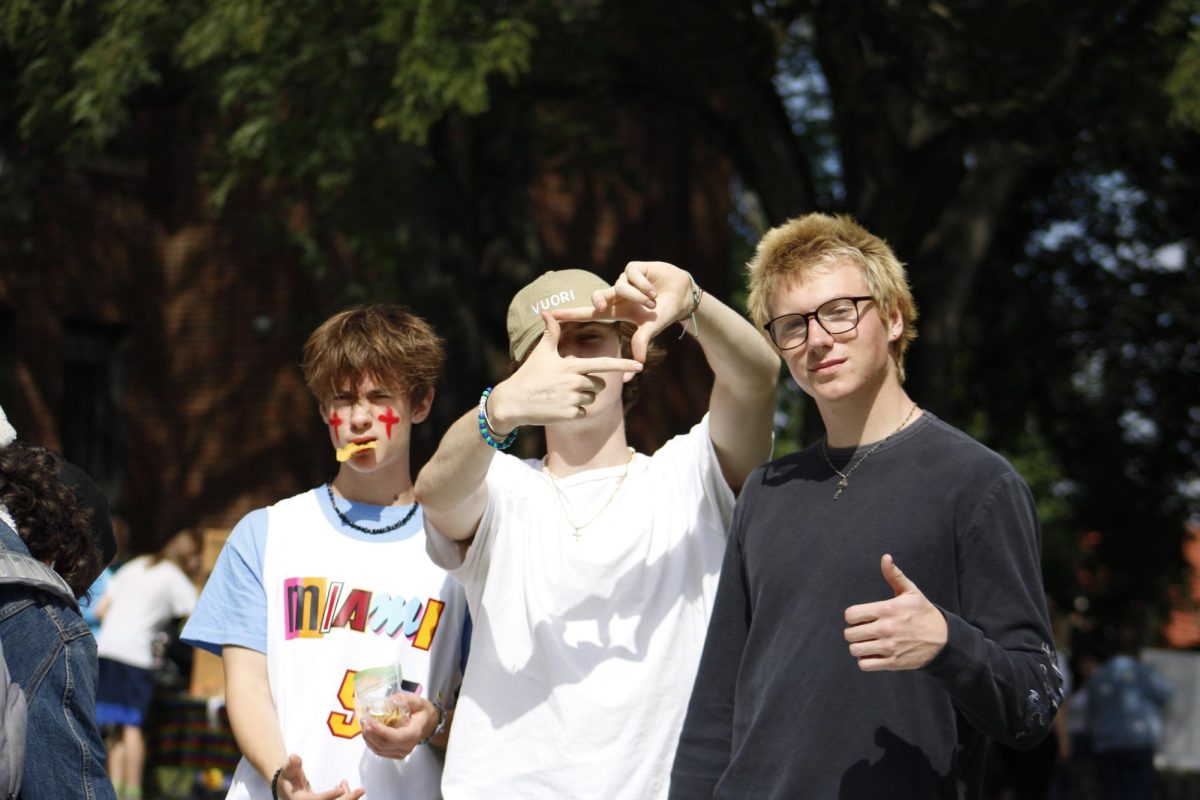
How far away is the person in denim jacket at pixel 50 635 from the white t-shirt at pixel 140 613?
7059 millimetres

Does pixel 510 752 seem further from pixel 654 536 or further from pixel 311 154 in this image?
pixel 311 154

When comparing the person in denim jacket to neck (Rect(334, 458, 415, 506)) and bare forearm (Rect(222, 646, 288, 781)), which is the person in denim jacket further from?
neck (Rect(334, 458, 415, 506))

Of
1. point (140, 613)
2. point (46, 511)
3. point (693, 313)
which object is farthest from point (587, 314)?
point (140, 613)

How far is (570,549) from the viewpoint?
333 cm

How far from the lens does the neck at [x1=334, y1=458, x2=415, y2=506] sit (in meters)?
3.69

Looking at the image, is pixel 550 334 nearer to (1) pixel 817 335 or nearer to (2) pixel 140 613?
(1) pixel 817 335

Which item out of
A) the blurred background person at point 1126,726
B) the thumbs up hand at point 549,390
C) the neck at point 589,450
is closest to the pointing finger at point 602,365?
the thumbs up hand at point 549,390

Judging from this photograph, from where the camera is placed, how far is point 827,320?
2.95 metres

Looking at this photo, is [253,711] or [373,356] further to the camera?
[373,356]

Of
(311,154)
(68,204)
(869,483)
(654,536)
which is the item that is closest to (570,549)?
(654,536)

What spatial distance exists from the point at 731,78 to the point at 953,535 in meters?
7.67

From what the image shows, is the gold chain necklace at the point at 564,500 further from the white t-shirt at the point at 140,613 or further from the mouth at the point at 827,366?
the white t-shirt at the point at 140,613

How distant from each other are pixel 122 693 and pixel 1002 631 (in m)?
8.40

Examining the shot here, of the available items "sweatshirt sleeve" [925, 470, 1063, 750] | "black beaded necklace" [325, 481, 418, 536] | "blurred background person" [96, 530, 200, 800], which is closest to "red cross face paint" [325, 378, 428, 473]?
"black beaded necklace" [325, 481, 418, 536]
